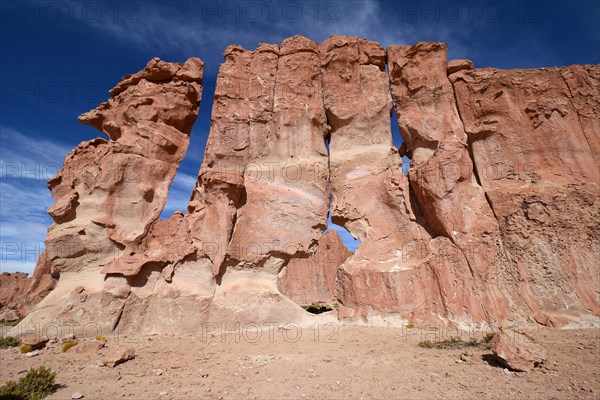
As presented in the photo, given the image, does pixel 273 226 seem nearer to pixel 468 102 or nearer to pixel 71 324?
pixel 71 324

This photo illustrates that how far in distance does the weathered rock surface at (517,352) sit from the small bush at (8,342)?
36.7 ft

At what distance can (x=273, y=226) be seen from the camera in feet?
35.7

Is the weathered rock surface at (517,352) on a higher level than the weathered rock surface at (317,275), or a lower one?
lower

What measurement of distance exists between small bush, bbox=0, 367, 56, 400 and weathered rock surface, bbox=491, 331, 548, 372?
284 inches

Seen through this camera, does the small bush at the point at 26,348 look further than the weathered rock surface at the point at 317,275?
No

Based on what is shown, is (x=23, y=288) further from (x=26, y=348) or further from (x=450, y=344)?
(x=450, y=344)

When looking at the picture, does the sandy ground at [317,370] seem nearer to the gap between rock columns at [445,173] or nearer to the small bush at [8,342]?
the small bush at [8,342]

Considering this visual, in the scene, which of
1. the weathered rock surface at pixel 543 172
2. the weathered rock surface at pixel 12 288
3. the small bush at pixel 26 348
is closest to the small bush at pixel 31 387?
Answer: the small bush at pixel 26 348

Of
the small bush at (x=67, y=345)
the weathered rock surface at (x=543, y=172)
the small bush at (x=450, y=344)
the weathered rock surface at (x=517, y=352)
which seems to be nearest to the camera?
the weathered rock surface at (x=517, y=352)

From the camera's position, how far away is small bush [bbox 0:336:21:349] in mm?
8062

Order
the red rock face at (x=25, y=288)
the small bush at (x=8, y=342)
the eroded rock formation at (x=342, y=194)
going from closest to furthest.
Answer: the small bush at (x=8, y=342) < the eroded rock formation at (x=342, y=194) < the red rock face at (x=25, y=288)

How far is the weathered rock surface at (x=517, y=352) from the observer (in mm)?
5141

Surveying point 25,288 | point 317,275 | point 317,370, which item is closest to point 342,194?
point 317,370

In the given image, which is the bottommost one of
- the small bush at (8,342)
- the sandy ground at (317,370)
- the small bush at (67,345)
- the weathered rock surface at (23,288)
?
the sandy ground at (317,370)
